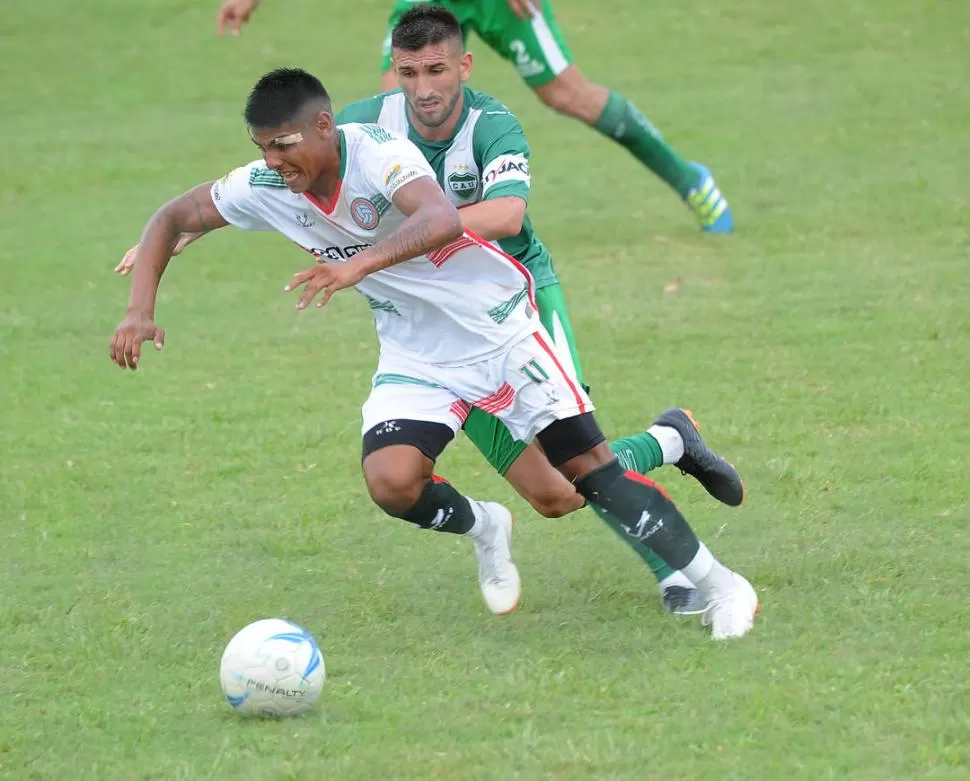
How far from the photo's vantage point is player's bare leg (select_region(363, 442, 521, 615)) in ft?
17.2

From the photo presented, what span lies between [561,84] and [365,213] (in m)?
4.61

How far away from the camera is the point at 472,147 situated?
5.60m

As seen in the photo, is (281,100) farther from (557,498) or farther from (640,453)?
(640,453)

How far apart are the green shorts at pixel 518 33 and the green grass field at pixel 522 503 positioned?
50.7 inches

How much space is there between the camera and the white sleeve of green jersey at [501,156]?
17.8ft

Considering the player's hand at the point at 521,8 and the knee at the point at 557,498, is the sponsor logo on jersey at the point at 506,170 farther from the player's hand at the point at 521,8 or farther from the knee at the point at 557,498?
the player's hand at the point at 521,8

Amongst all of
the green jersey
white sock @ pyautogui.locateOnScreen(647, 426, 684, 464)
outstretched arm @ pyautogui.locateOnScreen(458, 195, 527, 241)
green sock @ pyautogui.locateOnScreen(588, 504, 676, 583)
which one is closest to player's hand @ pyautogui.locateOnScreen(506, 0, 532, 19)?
the green jersey

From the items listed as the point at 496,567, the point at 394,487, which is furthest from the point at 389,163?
the point at 496,567

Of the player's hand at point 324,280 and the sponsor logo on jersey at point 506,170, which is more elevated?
the sponsor logo on jersey at point 506,170

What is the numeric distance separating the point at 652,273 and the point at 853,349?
184 centimetres

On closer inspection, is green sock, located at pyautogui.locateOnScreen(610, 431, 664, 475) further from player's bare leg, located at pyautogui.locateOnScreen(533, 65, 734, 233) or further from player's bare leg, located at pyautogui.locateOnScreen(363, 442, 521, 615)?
player's bare leg, located at pyautogui.locateOnScreen(533, 65, 734, 233)

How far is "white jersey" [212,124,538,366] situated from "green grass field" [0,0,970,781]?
3.21 feet

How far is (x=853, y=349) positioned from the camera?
824 centimetres

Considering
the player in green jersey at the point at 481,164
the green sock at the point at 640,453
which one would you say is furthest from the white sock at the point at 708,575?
the green sock at the point at 640,453
